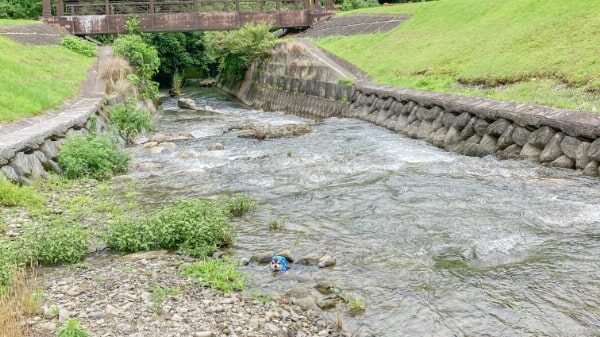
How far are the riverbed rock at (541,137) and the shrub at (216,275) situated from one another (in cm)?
780

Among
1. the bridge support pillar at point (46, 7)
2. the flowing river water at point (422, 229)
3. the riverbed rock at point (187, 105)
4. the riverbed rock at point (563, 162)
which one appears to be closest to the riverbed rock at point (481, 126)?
the flowing river water at point (422, 229)

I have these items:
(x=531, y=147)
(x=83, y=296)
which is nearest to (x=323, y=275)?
(x=83, y=296)

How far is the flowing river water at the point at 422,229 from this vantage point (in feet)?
19.3

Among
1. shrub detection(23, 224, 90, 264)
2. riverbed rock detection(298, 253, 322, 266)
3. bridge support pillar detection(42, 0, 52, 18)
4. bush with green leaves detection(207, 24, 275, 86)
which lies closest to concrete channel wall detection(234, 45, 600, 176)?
bush with green leaves detection(207, 24, 275, 86)

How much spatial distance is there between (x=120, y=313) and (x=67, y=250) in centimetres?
206

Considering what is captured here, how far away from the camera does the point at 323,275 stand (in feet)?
22.8

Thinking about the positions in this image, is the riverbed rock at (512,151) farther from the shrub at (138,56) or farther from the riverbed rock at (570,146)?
the shrub at (138,56)

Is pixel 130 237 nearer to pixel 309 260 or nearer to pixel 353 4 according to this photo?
pixel 309 260

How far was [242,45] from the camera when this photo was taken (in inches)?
1309

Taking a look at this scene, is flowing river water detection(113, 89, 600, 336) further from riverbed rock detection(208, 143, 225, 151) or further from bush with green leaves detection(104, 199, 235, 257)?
riverbed rock detection(208, 143, 225, 151)

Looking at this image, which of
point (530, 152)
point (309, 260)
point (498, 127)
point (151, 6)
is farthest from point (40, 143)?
point (151, 6)

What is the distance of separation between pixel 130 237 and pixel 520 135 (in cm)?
884

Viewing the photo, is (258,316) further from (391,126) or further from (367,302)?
(391,126)

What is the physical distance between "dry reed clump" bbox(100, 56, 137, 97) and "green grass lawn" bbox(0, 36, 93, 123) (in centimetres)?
94
